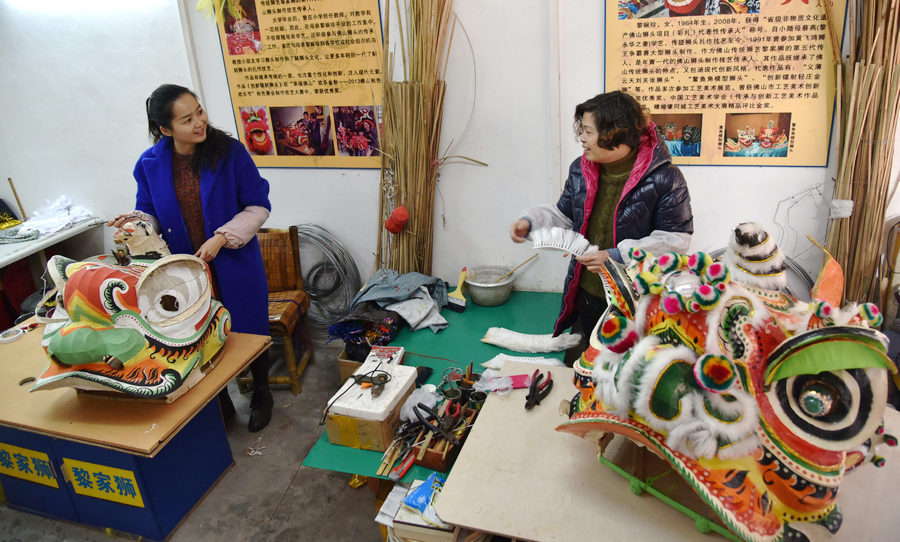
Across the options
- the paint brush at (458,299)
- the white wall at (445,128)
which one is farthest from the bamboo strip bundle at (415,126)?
the paint brush at (458,299)

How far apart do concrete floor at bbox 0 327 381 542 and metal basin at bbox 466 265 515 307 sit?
132cm

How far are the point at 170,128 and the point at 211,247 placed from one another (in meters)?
0.57

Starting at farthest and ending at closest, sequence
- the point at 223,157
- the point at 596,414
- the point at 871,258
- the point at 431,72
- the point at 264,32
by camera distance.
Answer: the point at 264,32, the point at 431,72, the point at 871,258, the point at 223,157, the point at 596,414

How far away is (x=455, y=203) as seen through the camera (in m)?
3.80

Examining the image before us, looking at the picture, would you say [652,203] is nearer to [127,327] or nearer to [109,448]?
[127,327]

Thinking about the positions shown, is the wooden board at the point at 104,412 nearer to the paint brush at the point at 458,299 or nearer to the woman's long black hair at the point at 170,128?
the woman's long black hair at the point at 170,128

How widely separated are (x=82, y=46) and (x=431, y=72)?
2678 millimetres

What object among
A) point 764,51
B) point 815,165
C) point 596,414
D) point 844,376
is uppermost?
point 764,51

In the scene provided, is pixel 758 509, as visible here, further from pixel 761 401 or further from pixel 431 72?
pixel 431 72

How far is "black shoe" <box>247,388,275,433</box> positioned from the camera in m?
3.15

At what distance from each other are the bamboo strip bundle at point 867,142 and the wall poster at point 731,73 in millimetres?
108

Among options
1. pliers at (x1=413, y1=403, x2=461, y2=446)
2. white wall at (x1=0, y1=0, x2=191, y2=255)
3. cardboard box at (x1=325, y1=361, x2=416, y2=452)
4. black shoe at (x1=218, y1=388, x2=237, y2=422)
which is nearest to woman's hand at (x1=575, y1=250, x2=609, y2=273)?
pliers at (x1=413, y1=403, x2=461, y2=446)

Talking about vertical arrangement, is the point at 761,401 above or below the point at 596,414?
above

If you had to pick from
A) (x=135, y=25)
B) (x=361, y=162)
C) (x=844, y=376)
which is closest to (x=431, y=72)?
(x=361, y=162)
